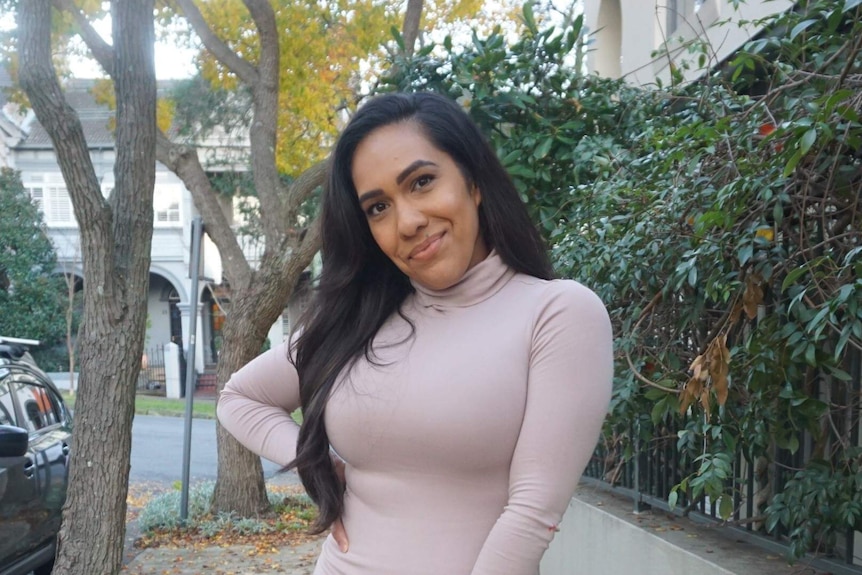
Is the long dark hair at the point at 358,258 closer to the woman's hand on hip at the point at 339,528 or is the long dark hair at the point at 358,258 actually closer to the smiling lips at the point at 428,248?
the woman's hand on hip at the point at 339,528

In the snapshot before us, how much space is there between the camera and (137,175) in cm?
632

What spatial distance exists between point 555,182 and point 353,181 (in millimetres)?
3633

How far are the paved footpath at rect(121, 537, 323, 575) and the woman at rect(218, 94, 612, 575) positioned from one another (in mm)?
5902

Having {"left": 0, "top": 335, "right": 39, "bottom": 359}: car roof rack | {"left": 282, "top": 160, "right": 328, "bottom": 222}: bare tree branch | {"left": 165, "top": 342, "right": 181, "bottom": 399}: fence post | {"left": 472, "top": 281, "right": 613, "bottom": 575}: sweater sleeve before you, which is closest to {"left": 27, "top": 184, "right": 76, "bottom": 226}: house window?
{"left": 165, "top": 342, "right": 181, "bottom": 399}: fence post

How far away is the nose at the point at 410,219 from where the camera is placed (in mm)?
1971

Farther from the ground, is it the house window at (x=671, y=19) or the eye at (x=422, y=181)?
the house window at (x=671, y=19)

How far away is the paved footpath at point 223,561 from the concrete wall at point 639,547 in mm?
2682

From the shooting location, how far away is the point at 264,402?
2361 millimetres

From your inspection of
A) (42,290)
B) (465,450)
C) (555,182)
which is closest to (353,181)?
(465,450)

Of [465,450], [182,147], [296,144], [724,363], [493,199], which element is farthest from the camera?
[296,144]

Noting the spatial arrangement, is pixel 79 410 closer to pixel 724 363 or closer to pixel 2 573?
pixel 2 573

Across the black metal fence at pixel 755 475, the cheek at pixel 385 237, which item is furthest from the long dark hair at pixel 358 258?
the black metal fence at pixel 755 475

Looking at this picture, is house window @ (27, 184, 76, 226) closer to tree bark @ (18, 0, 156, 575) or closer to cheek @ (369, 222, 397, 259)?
tree bark @ (18, 0, 156, 575)

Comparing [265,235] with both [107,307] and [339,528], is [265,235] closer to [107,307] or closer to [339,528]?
[107,307]
